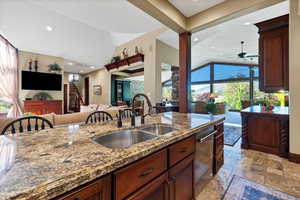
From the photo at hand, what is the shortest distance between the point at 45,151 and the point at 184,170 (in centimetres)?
108

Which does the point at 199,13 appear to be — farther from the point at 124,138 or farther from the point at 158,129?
the point at 124,138

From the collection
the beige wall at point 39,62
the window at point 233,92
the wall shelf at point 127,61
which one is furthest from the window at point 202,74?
the beige wall at point 39,62

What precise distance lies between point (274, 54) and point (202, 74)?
7329 mm

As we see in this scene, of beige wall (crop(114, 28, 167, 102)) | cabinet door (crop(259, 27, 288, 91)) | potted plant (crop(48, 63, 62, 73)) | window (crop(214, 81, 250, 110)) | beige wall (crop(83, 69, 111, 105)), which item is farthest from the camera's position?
window (crop(214, 81, 250, 110))

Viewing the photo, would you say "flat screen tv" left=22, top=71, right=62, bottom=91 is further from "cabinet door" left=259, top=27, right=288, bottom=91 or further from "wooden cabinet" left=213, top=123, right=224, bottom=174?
"cabinet door" left=259, top=27, right=288, bottom=91

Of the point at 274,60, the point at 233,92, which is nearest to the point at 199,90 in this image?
the point at 233,92

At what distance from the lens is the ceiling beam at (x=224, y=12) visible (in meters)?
1.97

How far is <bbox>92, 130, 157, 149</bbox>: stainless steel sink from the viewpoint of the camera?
1286 millimetres

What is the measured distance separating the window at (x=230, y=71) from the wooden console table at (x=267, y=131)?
20.6ft

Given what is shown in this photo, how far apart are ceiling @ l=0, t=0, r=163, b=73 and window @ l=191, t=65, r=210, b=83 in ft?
21.1

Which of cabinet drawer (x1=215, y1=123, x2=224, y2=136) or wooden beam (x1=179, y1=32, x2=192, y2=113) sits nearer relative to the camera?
cabinet drawer (x1=215, y1=123, x2=224, y2=136)

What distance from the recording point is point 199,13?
2465mm

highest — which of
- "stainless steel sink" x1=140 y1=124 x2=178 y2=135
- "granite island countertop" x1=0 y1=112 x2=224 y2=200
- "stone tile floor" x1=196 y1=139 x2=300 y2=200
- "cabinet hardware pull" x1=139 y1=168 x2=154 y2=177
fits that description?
"granite island countertop" x1=0 y1=112 x2=224 y2=200

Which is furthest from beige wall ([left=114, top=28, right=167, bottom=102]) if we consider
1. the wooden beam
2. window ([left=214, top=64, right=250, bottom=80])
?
window ([left=214, top=64, right=250, bottom=80])
